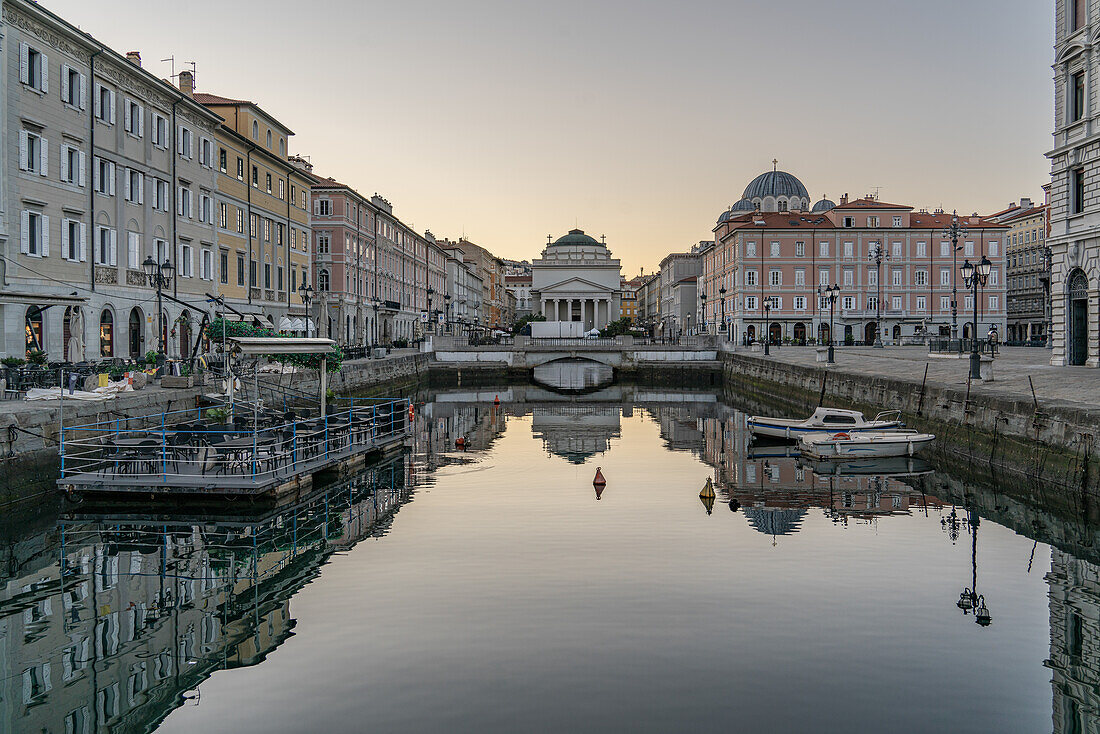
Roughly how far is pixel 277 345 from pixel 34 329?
13.3 meters

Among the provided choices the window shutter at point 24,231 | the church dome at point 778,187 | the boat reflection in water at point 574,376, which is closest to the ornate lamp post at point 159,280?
the window shutter at point 24,231

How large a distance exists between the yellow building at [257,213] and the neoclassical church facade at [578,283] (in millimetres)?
63547

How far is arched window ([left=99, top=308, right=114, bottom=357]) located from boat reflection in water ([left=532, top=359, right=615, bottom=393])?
3295 centimetres

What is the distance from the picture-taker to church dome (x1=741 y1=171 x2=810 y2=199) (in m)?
115

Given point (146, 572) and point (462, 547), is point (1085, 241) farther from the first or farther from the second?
point (146, 572)

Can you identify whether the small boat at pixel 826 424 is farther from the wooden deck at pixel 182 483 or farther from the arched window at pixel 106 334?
the arched window at pixel 106 334

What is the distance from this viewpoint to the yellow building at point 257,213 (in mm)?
46281

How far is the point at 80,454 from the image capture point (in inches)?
766

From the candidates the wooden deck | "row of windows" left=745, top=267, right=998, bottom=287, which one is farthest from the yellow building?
"row of windows" left=745, top=267, right=998, bottom=287

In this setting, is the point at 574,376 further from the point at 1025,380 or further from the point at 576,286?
the point at 1025,380

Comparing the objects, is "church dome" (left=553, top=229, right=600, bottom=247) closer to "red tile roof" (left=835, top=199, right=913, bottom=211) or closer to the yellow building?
"red tile roof" (left=835, top=199, right=913, bottom=211)

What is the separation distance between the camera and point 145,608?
1283cm

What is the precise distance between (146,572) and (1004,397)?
2136 cm

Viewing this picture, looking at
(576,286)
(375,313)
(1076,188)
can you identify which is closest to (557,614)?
(1076,188)
